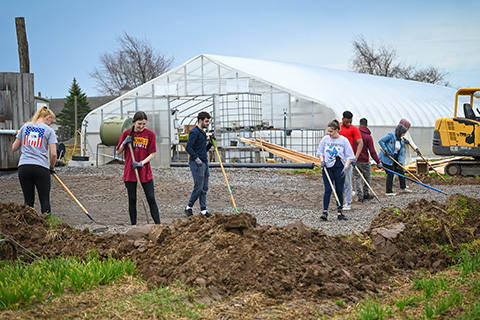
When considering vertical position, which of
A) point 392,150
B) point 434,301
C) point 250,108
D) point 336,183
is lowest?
point 434,301

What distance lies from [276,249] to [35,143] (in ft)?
12.8

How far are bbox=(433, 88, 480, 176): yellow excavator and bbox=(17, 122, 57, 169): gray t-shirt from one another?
13.8m

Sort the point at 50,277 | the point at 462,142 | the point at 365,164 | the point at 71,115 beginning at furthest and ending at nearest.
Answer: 1. the point at 71,115
2. the point at 462,142
3. the point at 365,164
4. the point at 50,277

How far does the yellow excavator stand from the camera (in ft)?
58.4

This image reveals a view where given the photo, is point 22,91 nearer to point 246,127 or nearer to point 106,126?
point 106,126

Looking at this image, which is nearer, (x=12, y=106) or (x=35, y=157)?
(x=35, y=157)

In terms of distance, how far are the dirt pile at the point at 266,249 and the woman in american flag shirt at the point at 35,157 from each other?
67cm

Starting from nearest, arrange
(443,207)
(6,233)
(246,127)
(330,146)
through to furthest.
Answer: (6,233)
(443,207)
(330,146)
(246,127)

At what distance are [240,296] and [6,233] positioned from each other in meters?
3.05

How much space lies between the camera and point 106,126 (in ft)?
77.9

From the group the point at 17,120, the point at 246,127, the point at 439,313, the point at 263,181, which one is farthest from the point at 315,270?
the point at 246,127

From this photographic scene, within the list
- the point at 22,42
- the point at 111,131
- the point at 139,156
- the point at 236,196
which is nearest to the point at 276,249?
the point at 139,156

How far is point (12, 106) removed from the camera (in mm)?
16031

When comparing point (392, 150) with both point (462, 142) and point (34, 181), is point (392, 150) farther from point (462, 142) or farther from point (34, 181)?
point (34, 181)
